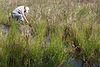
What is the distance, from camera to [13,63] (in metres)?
2.93

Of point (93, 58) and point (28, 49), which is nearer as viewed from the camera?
point (28, 49)

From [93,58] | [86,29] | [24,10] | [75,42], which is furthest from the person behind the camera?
[24,10]

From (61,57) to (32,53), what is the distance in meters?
0.58

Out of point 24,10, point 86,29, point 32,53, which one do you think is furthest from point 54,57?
point 24,10

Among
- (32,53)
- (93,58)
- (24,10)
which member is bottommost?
(93,58)

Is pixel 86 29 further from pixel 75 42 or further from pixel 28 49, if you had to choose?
pixel 28 49

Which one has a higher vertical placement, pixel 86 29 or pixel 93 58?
pixel 86 29

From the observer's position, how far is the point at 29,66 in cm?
287

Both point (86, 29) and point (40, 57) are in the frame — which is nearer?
point (40, 57)

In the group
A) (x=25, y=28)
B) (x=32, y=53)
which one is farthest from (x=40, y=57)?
(x=25, y=28)

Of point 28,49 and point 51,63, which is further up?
point 28,49

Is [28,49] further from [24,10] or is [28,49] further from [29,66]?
[24,10]

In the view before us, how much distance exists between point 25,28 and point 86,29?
1.93 metres

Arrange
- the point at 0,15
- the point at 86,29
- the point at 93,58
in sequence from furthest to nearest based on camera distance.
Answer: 1. the point at 0,15
2. the point at 86,29
3. the point at 93,58
